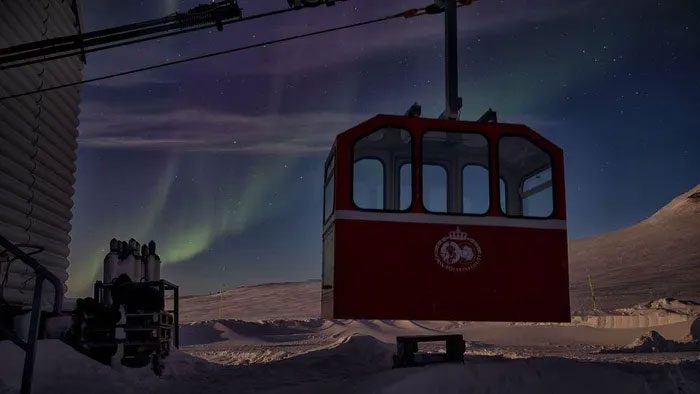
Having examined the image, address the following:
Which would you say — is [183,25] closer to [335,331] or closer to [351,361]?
[351,361]

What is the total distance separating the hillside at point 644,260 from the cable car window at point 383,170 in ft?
133

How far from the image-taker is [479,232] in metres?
8.12

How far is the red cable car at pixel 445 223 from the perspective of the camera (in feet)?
26.0

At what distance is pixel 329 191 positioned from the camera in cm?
910

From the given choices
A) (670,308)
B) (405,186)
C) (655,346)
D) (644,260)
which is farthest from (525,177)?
(644,260)

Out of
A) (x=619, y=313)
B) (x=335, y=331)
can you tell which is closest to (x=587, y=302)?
(x=619, y=313)

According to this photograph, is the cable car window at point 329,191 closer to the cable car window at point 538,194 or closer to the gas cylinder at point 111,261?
the cable car window at point 538,194

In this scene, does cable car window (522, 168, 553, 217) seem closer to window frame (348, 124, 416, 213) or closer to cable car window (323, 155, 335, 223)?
window frame (348, 124, 416, 213)

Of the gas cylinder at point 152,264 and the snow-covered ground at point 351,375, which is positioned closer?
the snow-covered ground at point 351,375

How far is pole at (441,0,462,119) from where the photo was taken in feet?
30.1

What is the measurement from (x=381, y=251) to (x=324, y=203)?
1875 mm

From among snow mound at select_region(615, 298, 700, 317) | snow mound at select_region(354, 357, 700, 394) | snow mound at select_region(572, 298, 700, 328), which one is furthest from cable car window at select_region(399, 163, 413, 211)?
snow mound at select_region(615, 298, 700, 317)

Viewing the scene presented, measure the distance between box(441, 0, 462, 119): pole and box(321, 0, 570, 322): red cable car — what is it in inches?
21.6

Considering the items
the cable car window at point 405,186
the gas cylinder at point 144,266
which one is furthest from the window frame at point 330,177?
the gas cylinder at point 144,266
